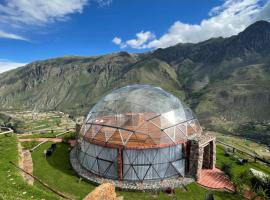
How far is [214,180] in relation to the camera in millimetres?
28484

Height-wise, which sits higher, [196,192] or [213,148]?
[213,148]

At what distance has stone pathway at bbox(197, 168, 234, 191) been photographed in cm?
→ 2717

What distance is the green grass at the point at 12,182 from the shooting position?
16650 millimetres

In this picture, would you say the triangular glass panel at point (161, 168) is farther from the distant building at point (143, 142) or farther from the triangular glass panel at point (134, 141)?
the triangular glass panel at point (134, 141)

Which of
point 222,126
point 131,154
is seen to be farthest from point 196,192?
point 222,126

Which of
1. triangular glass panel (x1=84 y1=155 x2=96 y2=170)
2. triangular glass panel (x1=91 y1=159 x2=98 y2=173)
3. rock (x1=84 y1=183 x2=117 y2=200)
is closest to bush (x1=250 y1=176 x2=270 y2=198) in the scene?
rock (x1=84 y1=183 x2=117 y2=200)

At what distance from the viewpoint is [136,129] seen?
1088 inches

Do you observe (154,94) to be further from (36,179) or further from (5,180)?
(5,180)

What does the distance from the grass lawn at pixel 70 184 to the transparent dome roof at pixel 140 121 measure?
4.59 meters

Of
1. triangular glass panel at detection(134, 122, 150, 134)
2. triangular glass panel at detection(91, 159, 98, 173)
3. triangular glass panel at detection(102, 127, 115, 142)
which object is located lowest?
triangular glass panel at detection(91, 159, 98, 173)

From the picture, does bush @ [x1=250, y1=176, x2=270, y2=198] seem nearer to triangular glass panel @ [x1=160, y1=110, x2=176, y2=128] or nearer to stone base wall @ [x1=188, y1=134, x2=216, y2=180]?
stone base wall @ [x1=188, y1=134, x2=216, y2=180]

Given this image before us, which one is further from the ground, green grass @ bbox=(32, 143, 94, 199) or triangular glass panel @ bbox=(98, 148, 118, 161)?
triangular glass panel @ bbox=(98, 148, 118, 161)

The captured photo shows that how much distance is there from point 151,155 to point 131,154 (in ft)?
6.86

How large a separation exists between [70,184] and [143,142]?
8.75 metres
